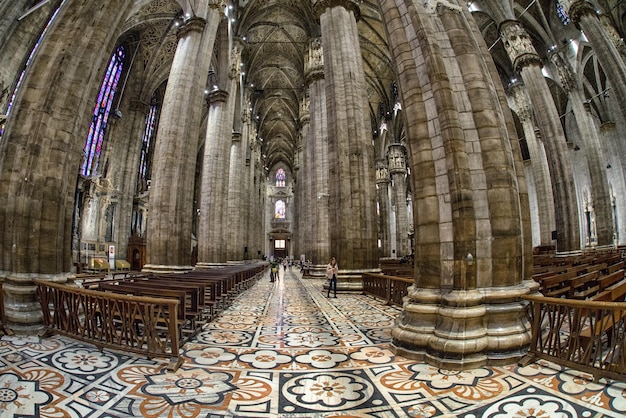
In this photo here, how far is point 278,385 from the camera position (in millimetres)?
2775

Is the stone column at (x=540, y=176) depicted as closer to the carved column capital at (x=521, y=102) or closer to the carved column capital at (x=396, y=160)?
the carved column capital at (x=521, y=102)

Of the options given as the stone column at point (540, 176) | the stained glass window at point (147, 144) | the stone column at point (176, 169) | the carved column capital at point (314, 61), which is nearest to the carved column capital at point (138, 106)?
the stained glass window at point (147, 144)

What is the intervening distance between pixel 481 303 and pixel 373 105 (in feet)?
106

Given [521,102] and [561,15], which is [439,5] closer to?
[521,102]

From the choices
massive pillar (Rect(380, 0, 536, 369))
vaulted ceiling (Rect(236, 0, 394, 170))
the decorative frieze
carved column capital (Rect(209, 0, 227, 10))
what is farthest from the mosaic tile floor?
vaulted ceiling (Rect(236, 0, 394, 170))

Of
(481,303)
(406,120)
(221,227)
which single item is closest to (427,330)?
(481,303)

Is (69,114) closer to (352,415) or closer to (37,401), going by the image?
(37,401)

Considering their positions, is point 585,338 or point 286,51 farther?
point 286,51

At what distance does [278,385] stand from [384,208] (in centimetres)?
3008

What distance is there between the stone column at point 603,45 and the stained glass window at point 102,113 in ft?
90.8

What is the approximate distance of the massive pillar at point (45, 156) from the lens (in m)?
4.62

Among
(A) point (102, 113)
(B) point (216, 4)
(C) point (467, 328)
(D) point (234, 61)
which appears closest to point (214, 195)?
(B) point (216, 4)

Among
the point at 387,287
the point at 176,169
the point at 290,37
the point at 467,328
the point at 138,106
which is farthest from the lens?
the point at 290,37

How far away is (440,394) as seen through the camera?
8.42 ft
